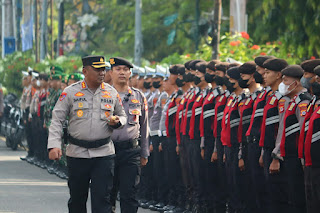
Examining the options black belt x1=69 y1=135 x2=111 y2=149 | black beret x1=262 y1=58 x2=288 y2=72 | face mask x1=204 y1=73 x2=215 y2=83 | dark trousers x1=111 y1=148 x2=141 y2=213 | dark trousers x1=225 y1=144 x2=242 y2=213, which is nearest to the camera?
black belt x1=69 y1=135 x2=111 y2=149

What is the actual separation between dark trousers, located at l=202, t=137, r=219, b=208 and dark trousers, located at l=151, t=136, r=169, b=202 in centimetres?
183

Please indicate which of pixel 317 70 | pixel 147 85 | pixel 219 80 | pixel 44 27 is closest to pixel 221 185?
pixel 219 80

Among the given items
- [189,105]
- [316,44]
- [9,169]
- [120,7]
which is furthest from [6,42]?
[189,105]

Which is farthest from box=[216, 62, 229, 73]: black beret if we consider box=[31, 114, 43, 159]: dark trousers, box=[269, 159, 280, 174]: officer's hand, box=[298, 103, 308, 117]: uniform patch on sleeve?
box=[31, 114, 43, 159]: dark trousers

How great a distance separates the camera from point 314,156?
912cm

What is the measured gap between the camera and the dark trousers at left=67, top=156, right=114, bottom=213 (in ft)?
31.9

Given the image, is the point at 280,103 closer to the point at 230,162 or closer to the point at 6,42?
the point at 230,162

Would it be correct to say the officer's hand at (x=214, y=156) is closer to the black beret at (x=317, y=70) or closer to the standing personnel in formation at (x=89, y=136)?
the standing personnel in formation at (x=89, y=136)

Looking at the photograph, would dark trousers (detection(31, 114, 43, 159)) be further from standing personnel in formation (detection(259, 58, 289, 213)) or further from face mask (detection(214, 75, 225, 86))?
standing personnel in formation (detection(259, 58, 289, 213))

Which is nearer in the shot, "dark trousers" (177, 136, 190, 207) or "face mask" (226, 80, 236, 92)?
"face mask" (226, 80, 236, 92)

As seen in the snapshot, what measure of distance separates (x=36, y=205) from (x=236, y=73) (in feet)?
13.5

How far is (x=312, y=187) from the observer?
9.16 meters

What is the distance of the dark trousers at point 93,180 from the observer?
9.71m

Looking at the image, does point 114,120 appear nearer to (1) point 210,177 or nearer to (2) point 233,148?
(2) point 233,148
